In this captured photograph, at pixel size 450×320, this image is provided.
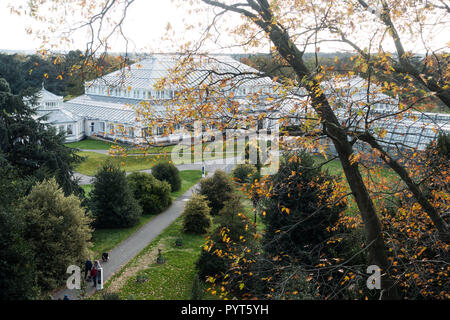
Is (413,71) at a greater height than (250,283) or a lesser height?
greater

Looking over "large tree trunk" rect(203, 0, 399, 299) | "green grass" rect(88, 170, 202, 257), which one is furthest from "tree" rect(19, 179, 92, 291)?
"large tree trunk" rect(203, 0, 399, 299)

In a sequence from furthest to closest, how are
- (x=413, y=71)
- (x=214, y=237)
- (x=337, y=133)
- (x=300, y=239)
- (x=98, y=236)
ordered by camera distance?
(x=98, y=236) < (x=214, y=237) < (x=300, y=239) < (x=413, y=71) < (x=337, y=133)

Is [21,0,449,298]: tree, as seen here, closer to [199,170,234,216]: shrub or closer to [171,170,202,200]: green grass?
[199,170,234,216]: shrub

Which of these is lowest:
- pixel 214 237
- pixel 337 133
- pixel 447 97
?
pixel 214 237

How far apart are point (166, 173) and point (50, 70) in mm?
34558

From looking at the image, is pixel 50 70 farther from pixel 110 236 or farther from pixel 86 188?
pixel 110 236

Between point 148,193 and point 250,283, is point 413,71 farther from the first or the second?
point 148,193

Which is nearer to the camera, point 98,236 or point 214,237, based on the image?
point 214,237

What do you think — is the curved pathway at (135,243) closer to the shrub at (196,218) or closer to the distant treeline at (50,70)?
the shrub at (196,218)

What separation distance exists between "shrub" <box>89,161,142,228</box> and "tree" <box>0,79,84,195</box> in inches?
40.4
